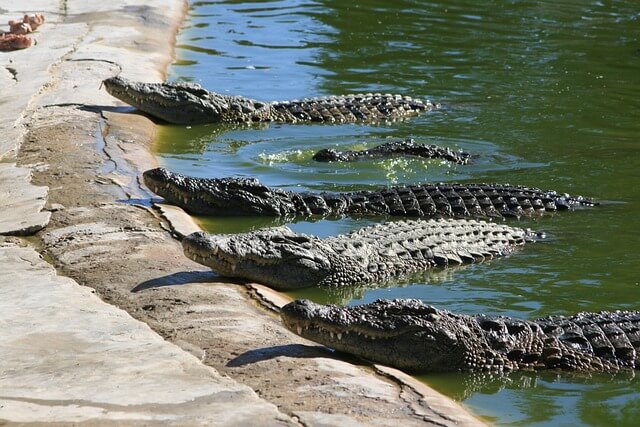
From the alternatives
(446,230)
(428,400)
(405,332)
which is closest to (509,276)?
(446,230)

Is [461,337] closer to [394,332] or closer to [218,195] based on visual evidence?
[394,332]

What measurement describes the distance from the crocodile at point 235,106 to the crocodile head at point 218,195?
147 inches

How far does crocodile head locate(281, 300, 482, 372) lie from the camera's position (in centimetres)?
566

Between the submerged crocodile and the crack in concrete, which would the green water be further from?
the crack in concrete

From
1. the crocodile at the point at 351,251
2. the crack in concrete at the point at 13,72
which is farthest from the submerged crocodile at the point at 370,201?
the crack in concrete at the point at 13,72

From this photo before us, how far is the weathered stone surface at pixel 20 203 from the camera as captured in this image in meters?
7.63

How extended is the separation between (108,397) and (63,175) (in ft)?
15.1

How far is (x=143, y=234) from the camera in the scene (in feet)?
25.0

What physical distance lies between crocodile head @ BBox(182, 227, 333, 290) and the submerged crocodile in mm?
1787

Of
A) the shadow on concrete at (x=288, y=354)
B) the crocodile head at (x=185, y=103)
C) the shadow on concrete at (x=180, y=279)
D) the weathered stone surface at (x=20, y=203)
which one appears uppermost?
the shadow on concrete at (x=288, y=354)

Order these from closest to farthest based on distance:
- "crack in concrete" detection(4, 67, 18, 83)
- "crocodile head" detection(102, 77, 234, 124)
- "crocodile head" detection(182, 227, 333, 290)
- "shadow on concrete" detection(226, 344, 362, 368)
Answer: "shadow on concrete" detection(226, 344, 362, 368), "crocodile head" detection(182, 227, 333, 290), "crocodile head" detection(102, 77, 234, 124), "crack in concrete" detection(4, 67, 18, 83)

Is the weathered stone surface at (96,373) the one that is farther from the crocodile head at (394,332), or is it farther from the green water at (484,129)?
the green water at (484,129)

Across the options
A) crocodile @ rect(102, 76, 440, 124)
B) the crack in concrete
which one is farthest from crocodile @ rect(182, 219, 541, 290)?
the crack in concrete

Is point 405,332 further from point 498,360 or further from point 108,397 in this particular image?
point 108,397
